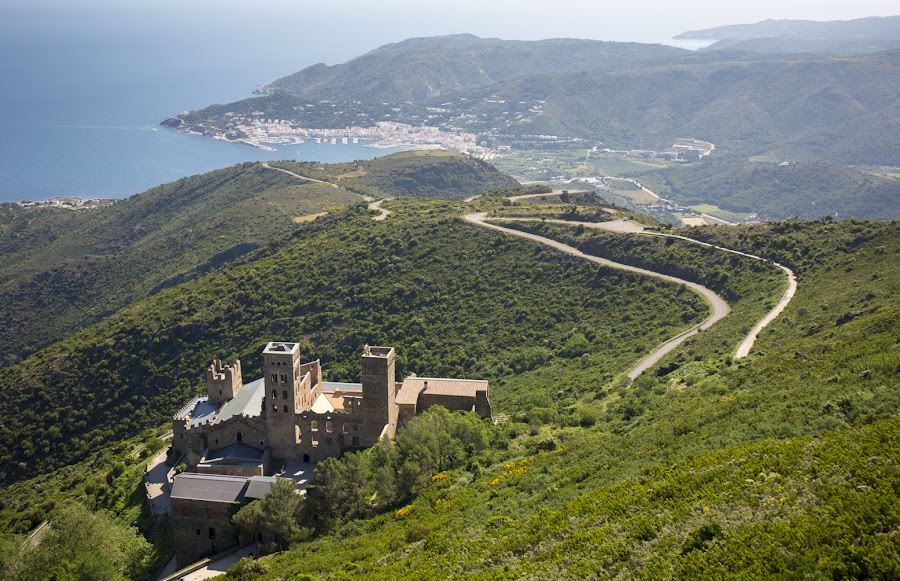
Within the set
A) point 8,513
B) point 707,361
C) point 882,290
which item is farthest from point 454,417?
point 8,513

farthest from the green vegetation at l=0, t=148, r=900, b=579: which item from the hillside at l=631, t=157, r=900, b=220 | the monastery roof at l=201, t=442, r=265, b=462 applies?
the hillside at l=631, t=157, r=900, b=220

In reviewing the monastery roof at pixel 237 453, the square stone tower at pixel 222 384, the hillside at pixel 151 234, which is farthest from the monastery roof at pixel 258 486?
the hillside at pixel 151 234

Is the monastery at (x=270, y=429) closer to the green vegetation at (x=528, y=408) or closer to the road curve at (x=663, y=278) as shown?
the green vegetation at (x=528, y=408)

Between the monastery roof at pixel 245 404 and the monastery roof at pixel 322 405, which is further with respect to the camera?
the monastery roof at pixel 322 405

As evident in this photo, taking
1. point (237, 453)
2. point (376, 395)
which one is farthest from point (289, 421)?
point (376, 395)

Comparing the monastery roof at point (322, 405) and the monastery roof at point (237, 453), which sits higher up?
the monastery roof at point (322, 405)

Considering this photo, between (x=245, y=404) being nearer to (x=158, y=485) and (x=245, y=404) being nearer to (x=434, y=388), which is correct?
(x=158, y=485)

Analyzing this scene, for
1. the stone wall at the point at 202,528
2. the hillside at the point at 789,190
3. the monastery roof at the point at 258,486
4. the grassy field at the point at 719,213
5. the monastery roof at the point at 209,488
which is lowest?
the grassy field at the point at 719,213
